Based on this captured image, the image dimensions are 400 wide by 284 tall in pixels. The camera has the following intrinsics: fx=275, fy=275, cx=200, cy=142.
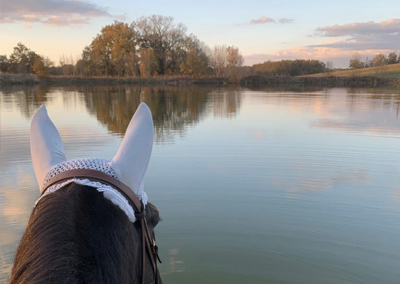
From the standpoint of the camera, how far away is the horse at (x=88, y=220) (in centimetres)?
69

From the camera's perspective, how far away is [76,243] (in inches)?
28.0

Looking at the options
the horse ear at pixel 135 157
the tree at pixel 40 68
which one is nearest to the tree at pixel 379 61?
the tree at pixel 40 68

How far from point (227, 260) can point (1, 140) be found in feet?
26.6

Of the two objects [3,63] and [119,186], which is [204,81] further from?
[119,186]

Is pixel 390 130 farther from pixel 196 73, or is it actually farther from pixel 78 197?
pixel 196 73

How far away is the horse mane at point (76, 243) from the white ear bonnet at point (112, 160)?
4 centimetres

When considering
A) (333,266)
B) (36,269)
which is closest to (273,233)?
(333,266)

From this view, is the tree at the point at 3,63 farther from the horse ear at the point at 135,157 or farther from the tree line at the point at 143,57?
the horse ear at the point at 135,157

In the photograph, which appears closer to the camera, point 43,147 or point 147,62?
point 43,147

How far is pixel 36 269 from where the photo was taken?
67 centimetres

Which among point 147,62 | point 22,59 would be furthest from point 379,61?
point 22,59

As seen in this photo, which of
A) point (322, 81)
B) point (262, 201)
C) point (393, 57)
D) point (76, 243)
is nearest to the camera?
point (76, 243)

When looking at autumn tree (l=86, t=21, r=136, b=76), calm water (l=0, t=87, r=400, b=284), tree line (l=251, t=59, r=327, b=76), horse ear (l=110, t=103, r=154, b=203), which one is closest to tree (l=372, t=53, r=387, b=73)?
tree line (l=251, t=59, r=327, b=76)

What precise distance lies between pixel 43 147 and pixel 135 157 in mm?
414
